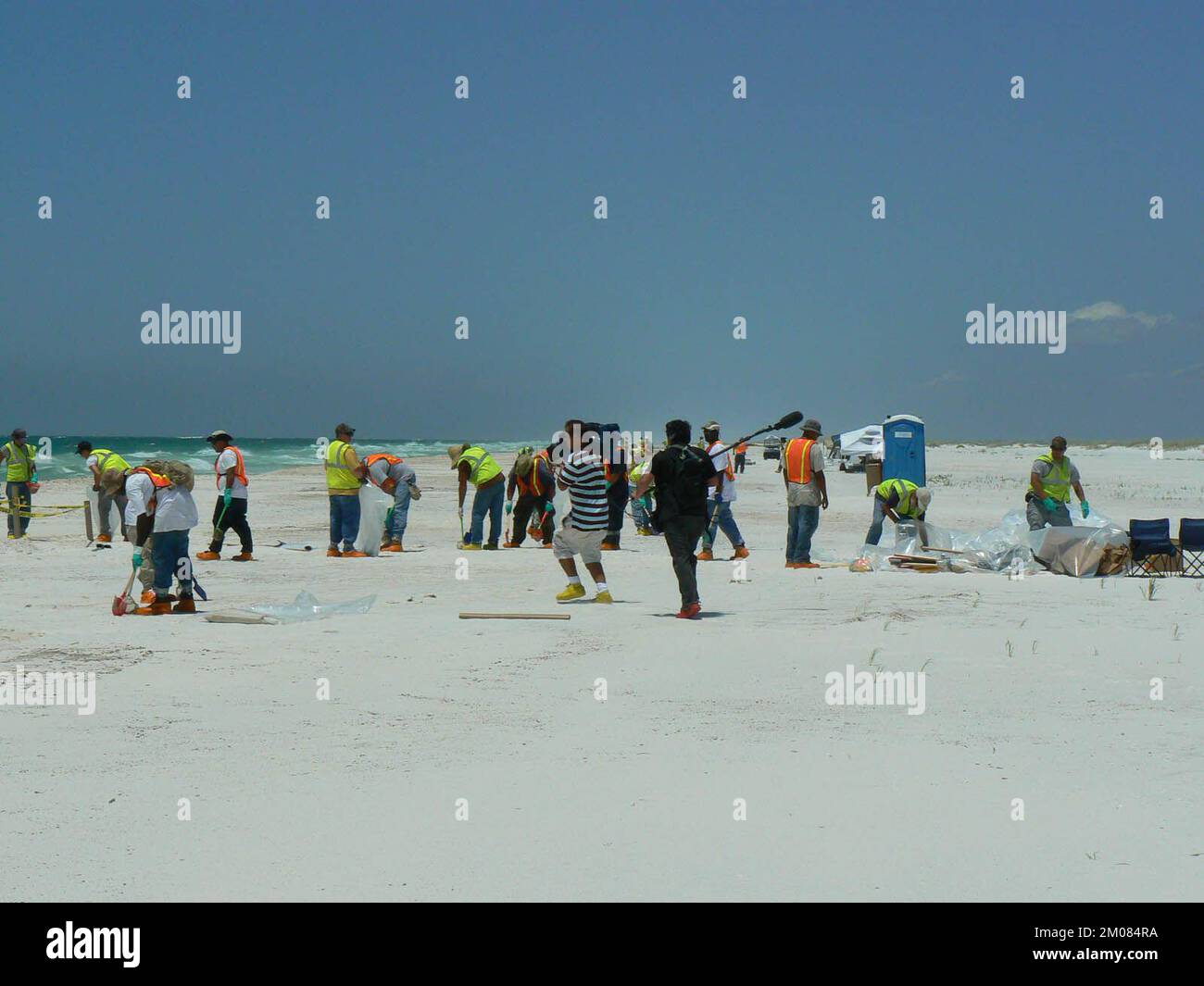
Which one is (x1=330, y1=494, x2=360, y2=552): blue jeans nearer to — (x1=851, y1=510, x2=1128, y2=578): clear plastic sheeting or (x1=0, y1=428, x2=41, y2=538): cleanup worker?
(x1=0, y1=428, x2=41, y2=538): cleanup worker

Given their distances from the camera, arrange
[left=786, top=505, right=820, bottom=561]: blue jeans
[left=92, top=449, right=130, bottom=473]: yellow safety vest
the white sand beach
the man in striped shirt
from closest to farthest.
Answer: the white sand beach < the man in striped shirt < [left=786, top=505, right=820, bottom=561]: blue jeans < [left=92, top=449, right=130, bottom=473]: yellow safety vest

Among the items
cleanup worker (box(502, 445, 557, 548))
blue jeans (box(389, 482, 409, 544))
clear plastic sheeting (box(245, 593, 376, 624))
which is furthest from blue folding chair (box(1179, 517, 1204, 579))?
blue jeans (box(389, 482, 409, 544))

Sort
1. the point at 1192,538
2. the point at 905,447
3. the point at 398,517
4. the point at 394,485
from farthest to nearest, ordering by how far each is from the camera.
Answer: the point at 905,447 → the point at 398,517 → the point at 394,485 → the point at 1192,538

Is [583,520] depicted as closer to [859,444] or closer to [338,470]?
[338,470]

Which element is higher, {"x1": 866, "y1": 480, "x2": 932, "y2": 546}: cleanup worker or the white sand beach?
{"x1": 866, "y1": 480, "x2": 932, "y2": 546}: cleanup worker

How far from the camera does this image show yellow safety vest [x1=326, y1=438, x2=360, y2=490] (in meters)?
16.8

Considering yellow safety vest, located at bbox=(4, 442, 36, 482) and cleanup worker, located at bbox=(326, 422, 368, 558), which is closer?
cleanup worker, located at bbox=(326, 422, 368, 558)

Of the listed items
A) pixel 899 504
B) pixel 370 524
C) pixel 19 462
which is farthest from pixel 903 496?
pixel 19 462

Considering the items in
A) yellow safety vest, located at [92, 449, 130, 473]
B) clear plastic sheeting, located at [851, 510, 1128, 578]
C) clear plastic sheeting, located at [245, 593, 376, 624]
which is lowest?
clear plastic sheeting, located at [245, 593, 376, 624]

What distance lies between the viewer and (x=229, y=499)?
1598cm

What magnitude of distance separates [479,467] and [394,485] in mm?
1235

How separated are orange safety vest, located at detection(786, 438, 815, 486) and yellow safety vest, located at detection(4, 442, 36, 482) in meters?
12.1

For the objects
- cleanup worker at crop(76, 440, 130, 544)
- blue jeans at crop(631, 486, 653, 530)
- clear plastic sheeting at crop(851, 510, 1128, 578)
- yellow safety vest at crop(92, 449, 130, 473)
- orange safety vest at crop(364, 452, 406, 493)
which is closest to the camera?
clear plastic sheeting at crop(851, 510, 1128, 578)
